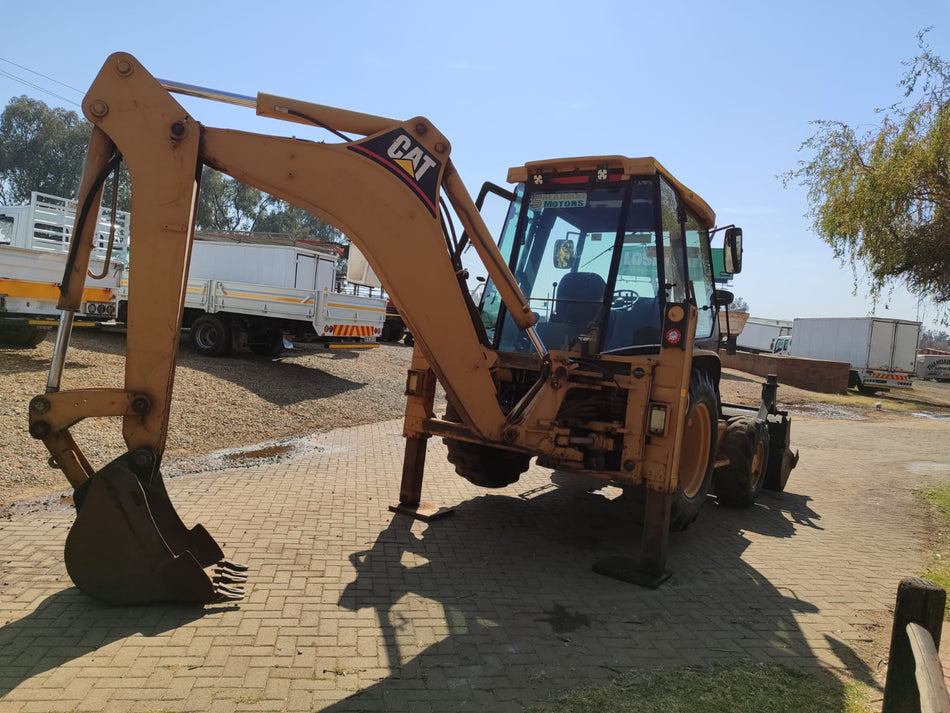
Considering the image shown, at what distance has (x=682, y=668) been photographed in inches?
139

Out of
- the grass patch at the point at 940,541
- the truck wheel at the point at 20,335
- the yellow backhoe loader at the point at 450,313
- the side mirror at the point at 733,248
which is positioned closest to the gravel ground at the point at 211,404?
the truck wheel at the point at 20,335

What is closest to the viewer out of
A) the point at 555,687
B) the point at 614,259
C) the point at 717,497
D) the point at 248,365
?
the point at 555,687

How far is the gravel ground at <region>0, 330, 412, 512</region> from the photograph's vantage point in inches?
256

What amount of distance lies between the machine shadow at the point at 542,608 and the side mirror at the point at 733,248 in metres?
2.56

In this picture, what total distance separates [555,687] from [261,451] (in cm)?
573

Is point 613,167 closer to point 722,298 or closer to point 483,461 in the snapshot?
point 722,298

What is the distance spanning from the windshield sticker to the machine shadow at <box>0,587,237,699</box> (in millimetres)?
3834

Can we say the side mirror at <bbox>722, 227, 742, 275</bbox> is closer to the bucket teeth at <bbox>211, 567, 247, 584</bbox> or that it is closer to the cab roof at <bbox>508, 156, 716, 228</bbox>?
the cab roof at <bbox>508, 156, 716, 228</bbox>

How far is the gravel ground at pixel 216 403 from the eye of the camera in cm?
654

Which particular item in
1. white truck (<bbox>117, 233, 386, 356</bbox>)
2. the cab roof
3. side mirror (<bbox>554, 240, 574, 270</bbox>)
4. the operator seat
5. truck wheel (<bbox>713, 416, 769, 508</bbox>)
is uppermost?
the cab roof

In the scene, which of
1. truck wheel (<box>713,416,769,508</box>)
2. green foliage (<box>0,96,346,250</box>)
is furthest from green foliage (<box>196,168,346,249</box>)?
truck wheel (<box>713,416,769,508</box>)

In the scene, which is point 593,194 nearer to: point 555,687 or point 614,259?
point 614,259

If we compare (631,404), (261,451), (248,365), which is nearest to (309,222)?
(248,365)

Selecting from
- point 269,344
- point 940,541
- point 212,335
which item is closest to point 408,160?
point 940,541
